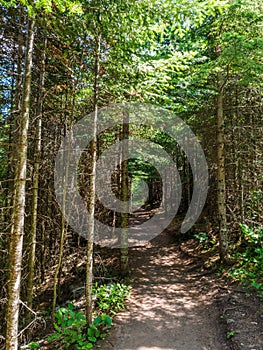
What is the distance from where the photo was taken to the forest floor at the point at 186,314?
205 inches

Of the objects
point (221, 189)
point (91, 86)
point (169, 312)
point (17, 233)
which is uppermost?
point (91, 86)

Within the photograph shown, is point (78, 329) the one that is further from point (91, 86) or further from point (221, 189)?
point (221, 189)

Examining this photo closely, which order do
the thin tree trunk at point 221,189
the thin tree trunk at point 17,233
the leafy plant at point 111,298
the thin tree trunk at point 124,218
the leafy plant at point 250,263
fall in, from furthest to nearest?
the thin tree trunk at point 124,218 → the thin tree trunk at point 221,189 → the leafy plant at point 250,263 → the leafy plant at point 111,298 → the thin tree trunk at point 17,233

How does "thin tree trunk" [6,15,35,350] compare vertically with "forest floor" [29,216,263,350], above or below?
Result: above

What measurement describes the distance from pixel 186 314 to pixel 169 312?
47cm

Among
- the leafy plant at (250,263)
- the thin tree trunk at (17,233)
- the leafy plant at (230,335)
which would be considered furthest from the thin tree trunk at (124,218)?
the thin tree trunk at (17,233)

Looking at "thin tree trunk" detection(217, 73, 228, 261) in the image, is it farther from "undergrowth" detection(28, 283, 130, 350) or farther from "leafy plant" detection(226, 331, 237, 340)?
"undergrowth" detection(28, 283, 130, 350)

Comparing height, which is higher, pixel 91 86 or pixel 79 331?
pixel 91 86

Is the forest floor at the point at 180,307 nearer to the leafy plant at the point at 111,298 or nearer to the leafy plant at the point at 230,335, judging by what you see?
the leafy plant at the point at 230,335

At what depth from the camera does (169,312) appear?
21.9 feet

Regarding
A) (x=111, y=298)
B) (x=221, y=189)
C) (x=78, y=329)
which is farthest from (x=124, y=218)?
(x=78, y=329)

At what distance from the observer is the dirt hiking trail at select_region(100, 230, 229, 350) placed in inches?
210

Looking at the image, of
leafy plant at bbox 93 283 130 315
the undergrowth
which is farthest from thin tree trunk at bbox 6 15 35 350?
leafy plant at bbox 93 283 130 315

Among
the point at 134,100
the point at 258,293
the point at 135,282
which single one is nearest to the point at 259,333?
the point at 258,293
